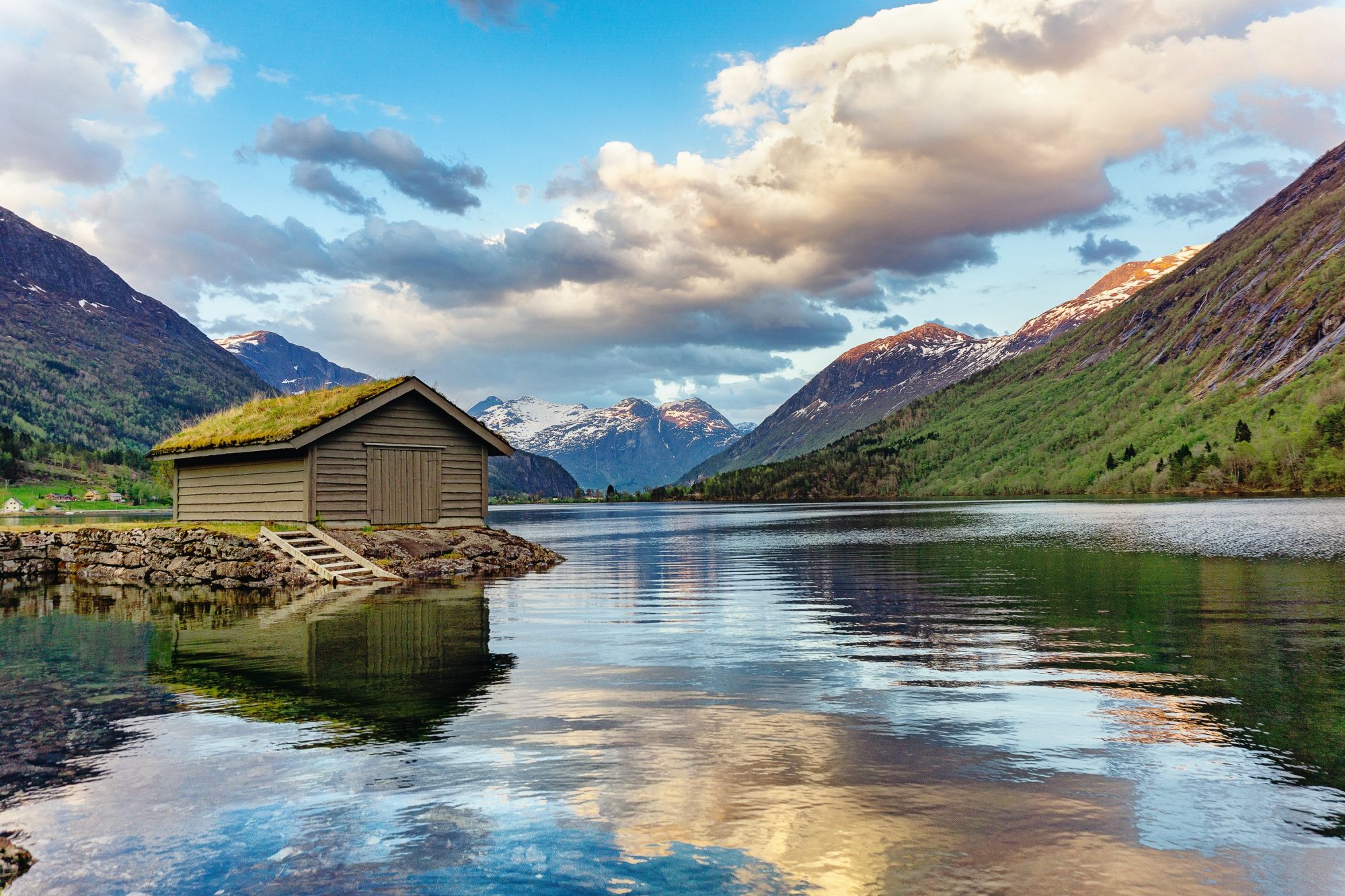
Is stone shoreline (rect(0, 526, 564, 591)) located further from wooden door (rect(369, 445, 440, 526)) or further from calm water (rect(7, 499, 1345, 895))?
calm water (rect(7, 499, 1345, 895))

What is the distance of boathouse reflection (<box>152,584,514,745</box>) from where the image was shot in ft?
40.2

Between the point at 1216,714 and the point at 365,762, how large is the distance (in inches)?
449

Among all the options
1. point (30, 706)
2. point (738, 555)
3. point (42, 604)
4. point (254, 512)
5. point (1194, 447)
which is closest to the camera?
point (30, 706)

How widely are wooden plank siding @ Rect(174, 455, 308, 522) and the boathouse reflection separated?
1073cm

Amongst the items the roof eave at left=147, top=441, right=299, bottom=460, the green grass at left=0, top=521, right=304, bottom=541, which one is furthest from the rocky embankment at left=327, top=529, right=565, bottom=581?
the roof eave at left=147, top=441, right=299, bottom=460

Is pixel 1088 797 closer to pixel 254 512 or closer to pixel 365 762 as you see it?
pixel 365 762

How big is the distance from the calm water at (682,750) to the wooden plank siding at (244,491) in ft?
38.9

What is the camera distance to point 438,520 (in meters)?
39.4

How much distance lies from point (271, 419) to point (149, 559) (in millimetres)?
7555

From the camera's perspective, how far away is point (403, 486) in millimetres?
38062

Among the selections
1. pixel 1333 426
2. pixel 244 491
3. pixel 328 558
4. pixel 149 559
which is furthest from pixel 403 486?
pixel 1333 426

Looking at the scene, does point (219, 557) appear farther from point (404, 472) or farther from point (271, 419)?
point (404, 472)

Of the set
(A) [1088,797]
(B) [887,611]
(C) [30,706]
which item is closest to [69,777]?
(C) [30,706]

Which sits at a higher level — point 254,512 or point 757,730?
point 254,512
